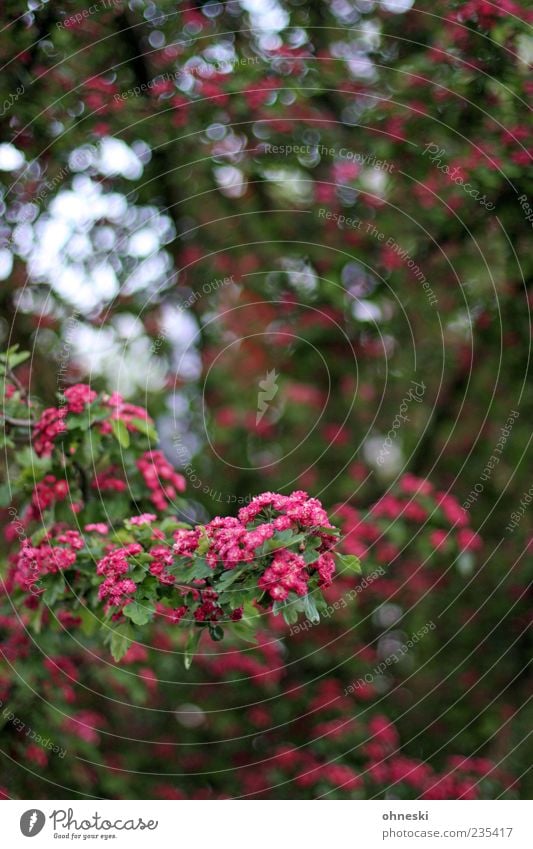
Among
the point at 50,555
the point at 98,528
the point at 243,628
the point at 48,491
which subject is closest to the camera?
the point at 243,628

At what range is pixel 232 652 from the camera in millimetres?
6531

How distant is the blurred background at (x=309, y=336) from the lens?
5805 millimetres

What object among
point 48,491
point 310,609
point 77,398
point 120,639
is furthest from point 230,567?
point 48,491

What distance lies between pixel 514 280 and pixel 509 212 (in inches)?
24.5

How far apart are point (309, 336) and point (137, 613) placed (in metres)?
4.07

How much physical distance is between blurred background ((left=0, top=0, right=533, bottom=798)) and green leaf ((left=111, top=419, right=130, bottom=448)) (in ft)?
5.41

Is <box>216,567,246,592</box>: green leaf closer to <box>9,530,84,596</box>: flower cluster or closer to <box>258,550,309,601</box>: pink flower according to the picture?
<box>258,550,309,601</box>: pink flower

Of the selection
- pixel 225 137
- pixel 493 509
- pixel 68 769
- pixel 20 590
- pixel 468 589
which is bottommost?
pixel 68 769

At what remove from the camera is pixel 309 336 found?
7.19 meters

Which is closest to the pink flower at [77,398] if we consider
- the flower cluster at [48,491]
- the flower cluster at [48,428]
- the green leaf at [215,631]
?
the flower cluster at [48,428]

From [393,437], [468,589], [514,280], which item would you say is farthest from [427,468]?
[514,280]

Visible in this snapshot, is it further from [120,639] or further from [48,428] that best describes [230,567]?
[48,428]

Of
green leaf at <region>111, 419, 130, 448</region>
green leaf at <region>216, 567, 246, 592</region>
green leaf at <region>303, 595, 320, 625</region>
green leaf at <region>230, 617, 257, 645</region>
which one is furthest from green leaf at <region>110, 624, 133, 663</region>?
green leaf at <region>111, 419, 130, 448</region>

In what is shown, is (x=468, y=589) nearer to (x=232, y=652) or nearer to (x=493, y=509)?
(x=493, y=509)
